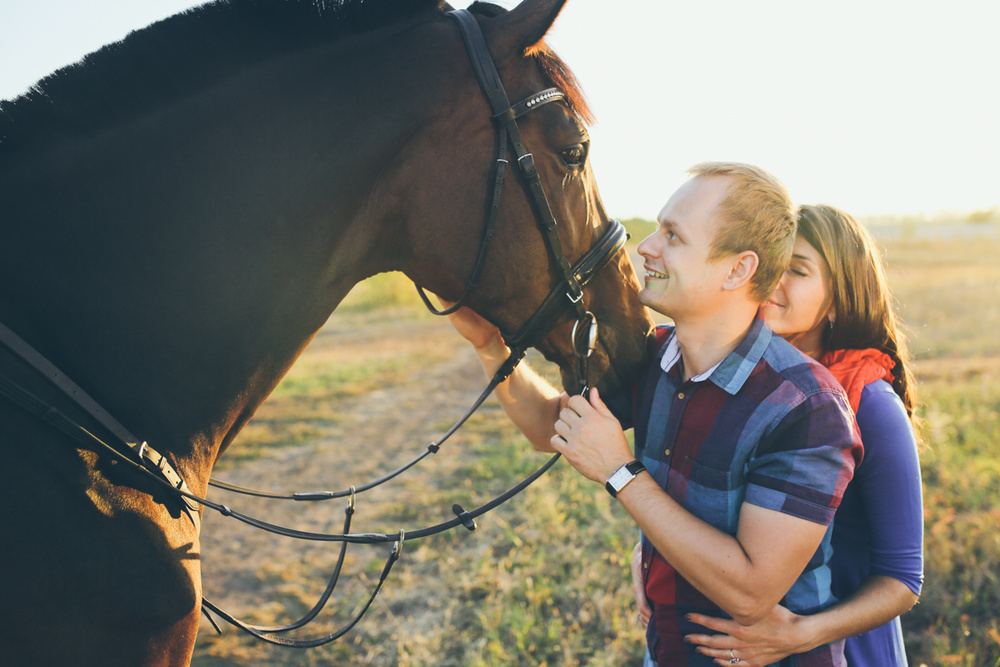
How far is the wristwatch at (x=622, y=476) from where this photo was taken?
5.07 ft

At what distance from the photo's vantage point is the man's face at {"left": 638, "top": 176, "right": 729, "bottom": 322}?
1.60 meters

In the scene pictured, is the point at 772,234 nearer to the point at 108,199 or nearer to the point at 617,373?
the point at 617,373

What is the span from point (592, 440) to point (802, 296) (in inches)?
34.1

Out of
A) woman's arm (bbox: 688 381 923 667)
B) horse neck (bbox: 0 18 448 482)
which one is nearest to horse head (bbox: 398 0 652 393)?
horse neck (bbox: 0 18 448 482)

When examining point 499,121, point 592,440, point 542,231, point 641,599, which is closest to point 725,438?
point 592,440

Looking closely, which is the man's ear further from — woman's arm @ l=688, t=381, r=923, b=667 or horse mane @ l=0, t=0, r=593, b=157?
horse mane @ l=0, t=0, r=593, b=157

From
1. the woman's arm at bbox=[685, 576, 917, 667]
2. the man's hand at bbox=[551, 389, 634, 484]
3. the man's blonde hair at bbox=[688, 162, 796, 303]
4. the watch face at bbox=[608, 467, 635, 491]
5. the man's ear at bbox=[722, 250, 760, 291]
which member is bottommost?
the woman's arm at bbox=[685, 576, 917, 667]

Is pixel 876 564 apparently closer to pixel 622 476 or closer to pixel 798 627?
pixel 798 627

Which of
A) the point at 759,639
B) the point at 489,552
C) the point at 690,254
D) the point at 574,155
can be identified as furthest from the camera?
the point at 489,552

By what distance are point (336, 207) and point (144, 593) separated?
1.15m

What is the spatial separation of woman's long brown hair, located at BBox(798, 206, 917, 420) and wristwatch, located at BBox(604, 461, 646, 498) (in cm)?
90

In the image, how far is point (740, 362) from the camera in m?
1.58

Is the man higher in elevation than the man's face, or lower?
lower

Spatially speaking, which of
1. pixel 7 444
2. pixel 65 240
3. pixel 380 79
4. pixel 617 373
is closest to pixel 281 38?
pixel 380 79
